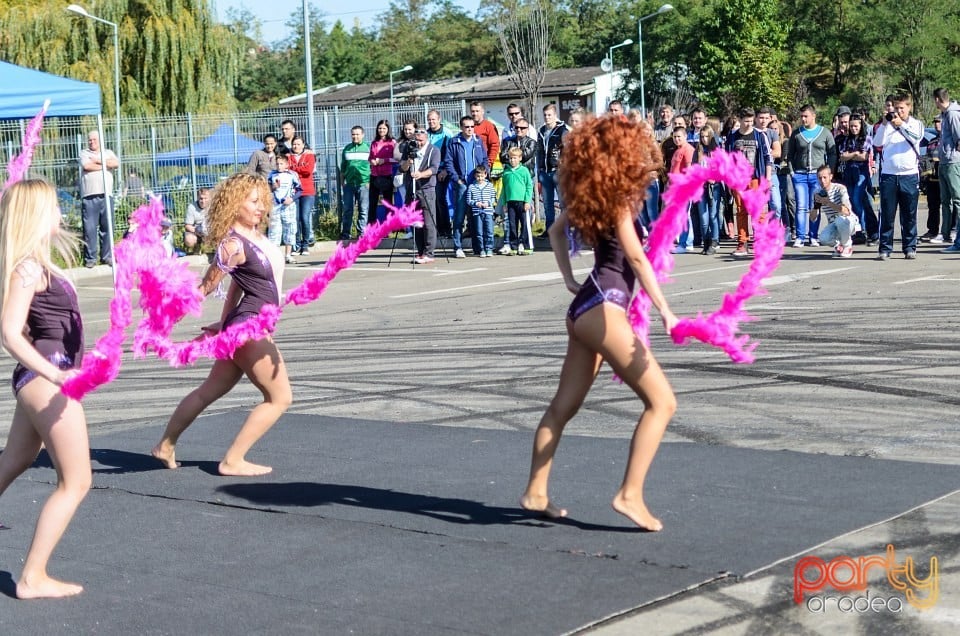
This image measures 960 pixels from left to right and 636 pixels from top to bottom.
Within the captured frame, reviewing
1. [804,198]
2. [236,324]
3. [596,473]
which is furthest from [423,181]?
[596,473]

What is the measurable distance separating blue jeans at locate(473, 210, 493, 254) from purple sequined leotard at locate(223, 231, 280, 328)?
14.3 meters

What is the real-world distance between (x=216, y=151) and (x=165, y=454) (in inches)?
734

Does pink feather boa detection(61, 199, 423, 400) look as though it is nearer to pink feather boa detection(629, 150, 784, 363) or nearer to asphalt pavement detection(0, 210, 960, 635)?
asphalt pavement detection(0, 210, 960, 635)

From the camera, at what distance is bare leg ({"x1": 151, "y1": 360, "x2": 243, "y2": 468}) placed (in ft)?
24.0

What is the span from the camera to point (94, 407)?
9852 millimetres

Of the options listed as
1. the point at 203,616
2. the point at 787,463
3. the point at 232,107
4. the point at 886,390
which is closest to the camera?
the point at 203,616

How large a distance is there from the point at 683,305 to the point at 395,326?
3.03 meters

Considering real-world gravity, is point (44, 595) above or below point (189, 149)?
below

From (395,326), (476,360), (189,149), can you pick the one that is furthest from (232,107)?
(476,360)

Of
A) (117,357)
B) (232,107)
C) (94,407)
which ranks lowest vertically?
(94,407)

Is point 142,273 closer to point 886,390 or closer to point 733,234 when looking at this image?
point 886,390

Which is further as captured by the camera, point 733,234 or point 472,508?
point 733,234

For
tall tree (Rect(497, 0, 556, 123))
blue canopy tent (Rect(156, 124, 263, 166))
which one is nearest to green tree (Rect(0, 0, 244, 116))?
blue canopy tent (Rect(156, 124, 263, 166))

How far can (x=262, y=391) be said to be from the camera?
712 centimetres
